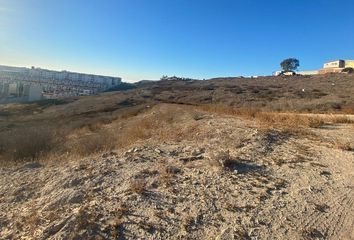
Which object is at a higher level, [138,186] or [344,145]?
[344,145]

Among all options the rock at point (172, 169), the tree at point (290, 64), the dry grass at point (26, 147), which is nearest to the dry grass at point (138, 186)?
the rock at point (172, 169)

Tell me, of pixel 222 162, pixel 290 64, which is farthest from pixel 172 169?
pixel 290 64

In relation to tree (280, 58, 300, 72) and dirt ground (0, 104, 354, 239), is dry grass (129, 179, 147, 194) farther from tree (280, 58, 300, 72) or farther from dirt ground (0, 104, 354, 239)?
tree (280, 58, 300, 72)

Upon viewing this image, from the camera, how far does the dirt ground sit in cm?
442

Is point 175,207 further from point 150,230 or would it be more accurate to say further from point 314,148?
point 314,148

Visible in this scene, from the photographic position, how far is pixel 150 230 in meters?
4.44

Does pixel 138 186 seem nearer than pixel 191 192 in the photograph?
No

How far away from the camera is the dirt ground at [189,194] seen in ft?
14.5

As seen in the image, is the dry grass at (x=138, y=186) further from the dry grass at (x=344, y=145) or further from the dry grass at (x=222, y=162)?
the dry grass at (x=344, y=145)

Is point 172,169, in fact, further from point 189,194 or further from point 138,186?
point 189,194

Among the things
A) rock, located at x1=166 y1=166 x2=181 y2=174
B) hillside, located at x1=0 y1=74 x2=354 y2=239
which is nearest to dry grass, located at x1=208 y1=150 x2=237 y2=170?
hillside, located at x1=0 y1=74 x2=354 y2=239

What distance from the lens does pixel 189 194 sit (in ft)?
18.0

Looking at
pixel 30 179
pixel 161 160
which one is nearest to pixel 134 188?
pixel 161 160

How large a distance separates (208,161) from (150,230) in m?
2.91
